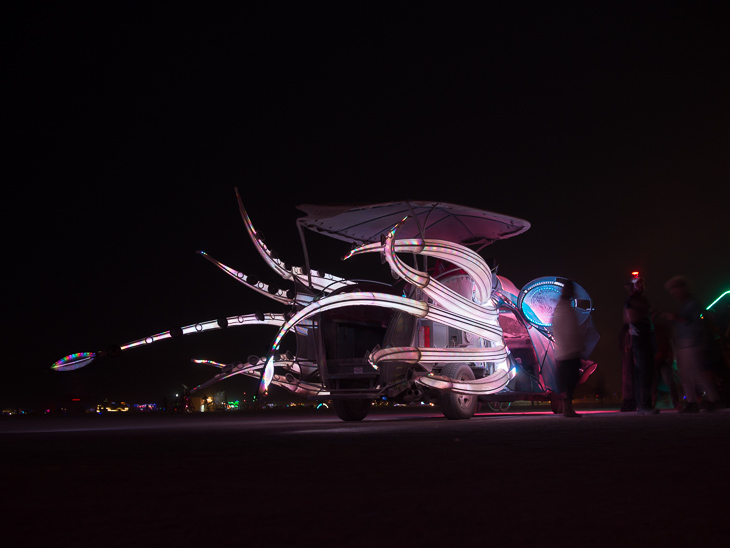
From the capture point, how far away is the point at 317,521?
127 inches

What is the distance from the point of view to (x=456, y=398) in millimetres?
12781

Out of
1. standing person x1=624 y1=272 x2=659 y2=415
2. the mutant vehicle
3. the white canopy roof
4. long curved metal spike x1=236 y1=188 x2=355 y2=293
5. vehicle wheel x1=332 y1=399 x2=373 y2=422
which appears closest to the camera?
standing person x1=624 y1=272 x2=659 y2=415

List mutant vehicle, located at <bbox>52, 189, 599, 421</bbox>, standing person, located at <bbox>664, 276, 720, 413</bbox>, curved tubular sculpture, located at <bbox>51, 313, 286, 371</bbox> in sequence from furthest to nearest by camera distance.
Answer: curved tubular sculpture, located at <bbox>51, 313, 286, 371</bbox>, mutant vehicle, located at <bbox>52, 189, 599, 421</bbox>, standing person, located at <bbox>664, 276, 720, 413</bbox>

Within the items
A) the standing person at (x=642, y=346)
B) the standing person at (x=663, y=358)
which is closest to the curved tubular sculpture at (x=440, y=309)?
the standing person at (x=642, y=346)

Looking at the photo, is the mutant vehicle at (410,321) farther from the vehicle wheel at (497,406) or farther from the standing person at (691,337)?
the standing person at (691,337)

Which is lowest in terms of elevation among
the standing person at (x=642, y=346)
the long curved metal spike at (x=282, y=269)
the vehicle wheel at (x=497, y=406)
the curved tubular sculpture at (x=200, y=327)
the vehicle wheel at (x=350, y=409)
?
the vehicle wheel at (x=497, y=406)

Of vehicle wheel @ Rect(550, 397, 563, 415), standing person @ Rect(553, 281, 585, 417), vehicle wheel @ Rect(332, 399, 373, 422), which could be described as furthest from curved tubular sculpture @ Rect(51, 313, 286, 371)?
standing person @ Rect(553, 281, 585, 417)

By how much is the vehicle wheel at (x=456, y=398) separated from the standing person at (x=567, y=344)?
1915 mm

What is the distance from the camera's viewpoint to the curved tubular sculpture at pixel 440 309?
467 inches

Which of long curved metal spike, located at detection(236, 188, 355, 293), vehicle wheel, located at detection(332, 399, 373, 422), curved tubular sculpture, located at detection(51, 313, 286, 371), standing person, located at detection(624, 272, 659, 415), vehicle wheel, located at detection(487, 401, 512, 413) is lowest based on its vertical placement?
vehicle wheel, located at detection(487, 401, 512, 413)

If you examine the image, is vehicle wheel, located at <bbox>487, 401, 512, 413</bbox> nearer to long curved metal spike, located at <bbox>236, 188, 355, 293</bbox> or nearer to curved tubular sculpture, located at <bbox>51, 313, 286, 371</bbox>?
curved tubular sculpture, located at <bbox>51, 313, 286, 371</bbox>

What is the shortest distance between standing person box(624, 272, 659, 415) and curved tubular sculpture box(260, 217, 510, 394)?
237 centimetres

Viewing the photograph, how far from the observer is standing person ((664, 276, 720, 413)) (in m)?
11.0

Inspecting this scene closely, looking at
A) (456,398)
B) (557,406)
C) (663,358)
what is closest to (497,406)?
(557,406)
